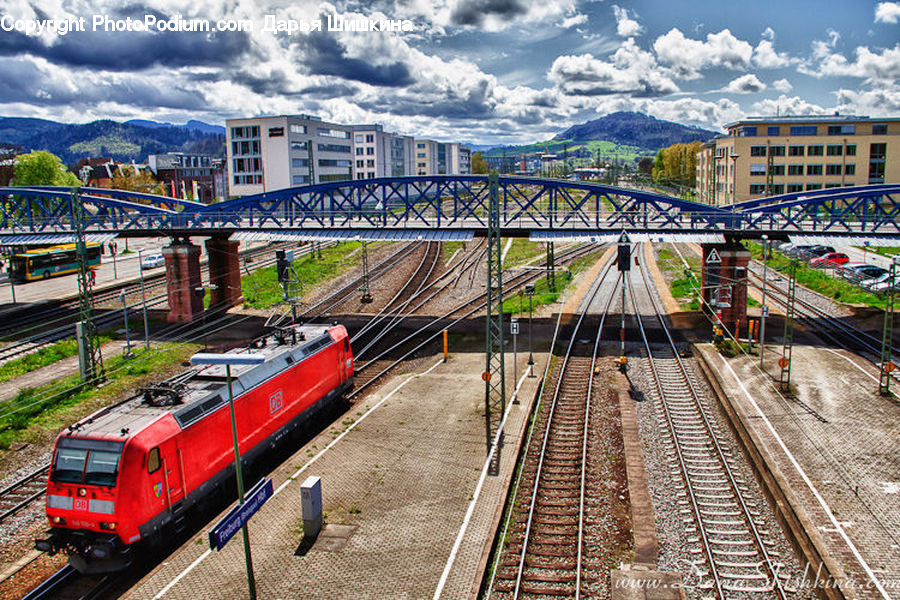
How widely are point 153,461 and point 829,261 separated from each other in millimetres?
56770

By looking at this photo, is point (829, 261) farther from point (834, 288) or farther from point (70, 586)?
point (70, 586)

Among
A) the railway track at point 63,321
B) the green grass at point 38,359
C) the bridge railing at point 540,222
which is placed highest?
the bridge railing at point 540,222

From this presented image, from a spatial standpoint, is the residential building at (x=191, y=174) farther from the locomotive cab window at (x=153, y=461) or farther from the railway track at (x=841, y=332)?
the locomotive cab window at (x=153, y=461)

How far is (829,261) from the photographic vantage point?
55.2 meters

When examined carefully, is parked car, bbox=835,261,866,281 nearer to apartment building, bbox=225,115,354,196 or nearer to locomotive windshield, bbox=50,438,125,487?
locomotive windshield, bbox=50,438,125,487

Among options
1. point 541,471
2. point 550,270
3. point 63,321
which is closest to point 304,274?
point 63,321

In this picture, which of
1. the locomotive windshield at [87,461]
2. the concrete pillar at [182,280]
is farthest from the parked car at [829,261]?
the locomotive windshield at [87,461]

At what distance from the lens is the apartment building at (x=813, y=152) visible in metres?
80.4

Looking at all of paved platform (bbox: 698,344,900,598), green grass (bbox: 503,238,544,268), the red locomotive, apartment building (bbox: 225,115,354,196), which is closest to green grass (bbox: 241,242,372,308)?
green grass (bbox: 503,238,544,268)

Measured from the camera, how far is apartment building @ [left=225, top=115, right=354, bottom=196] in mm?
97875

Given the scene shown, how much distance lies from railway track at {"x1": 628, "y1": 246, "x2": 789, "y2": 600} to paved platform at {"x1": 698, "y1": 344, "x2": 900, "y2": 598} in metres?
1.06

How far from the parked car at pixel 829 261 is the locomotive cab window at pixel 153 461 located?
5480cm

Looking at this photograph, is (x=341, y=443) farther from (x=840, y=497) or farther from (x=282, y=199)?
(x=282, y=199)

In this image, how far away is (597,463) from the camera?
70.8ft
